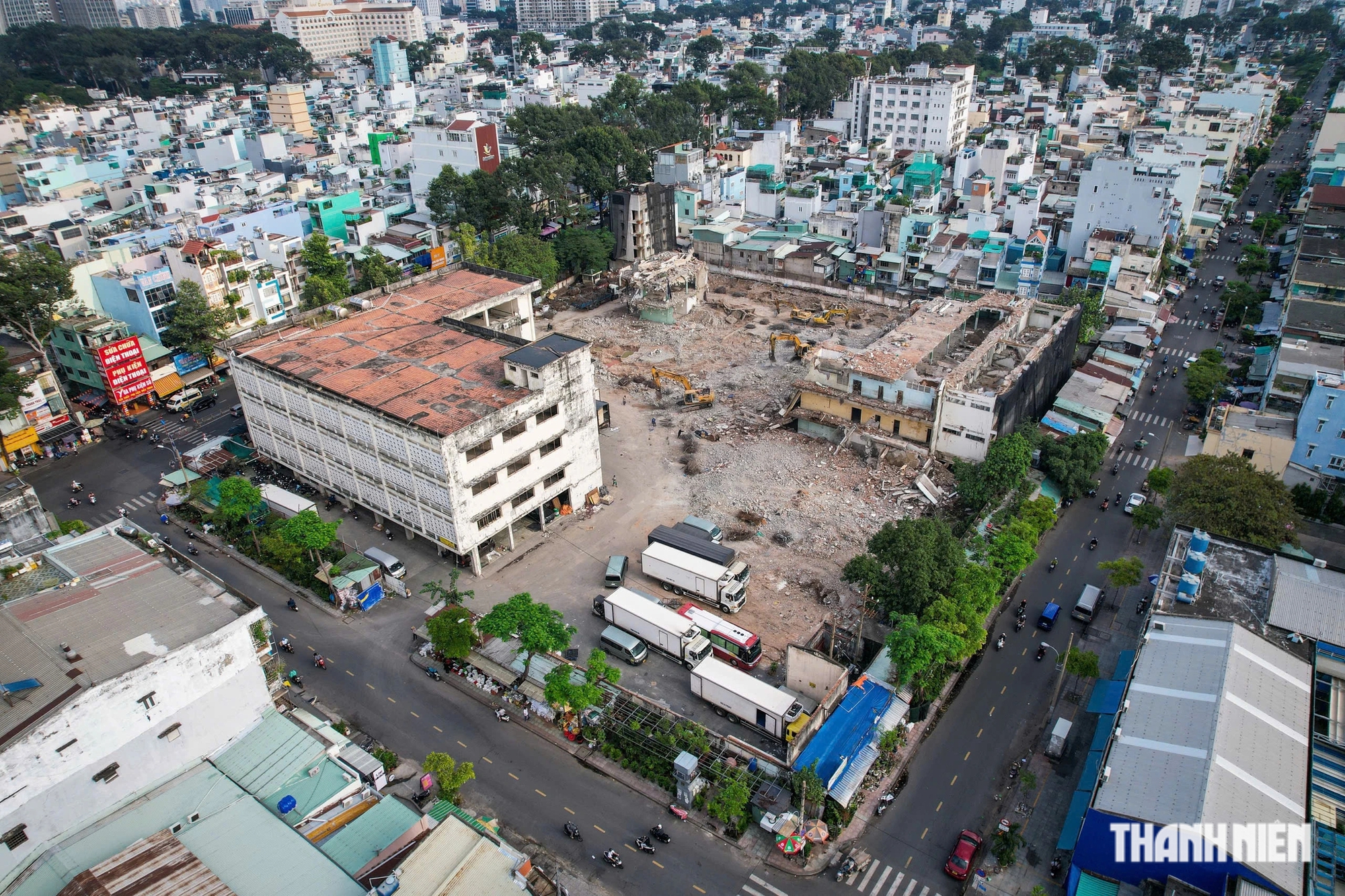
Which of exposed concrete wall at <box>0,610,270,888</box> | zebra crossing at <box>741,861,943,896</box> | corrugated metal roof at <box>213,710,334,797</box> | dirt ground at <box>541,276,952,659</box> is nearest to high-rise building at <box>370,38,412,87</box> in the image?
dirt ground at <box>541,276,952,659</box>

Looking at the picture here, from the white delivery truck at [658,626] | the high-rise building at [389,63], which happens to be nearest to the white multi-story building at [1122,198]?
the white delivery truck at [658,626]

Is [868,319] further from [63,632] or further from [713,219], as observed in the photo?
[63,632]

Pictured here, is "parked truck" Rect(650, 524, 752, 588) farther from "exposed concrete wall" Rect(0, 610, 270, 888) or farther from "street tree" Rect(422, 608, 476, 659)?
"exposed concrete wall" Rect(0, 610, 270, 888)

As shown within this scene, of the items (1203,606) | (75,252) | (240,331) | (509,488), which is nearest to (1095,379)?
(1203,606)

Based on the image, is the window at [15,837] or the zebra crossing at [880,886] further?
the zebra crossing at [880,886]

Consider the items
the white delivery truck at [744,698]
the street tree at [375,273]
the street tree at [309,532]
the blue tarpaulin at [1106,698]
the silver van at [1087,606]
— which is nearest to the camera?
the white delivery truck at [744,698]

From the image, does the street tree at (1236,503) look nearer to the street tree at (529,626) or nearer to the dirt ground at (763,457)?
the dirt ground at (763,457)

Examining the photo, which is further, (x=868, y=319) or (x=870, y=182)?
(x=870, y=182)
